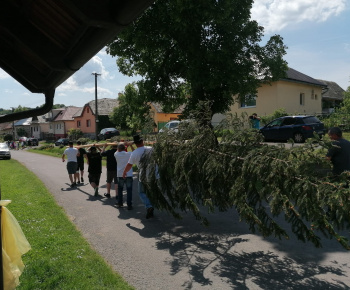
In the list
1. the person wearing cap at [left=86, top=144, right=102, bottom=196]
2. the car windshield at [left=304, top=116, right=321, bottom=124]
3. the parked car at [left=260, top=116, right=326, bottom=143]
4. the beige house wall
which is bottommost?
the person wearing cap at [left=86, top=144, right=102, bottom=196]

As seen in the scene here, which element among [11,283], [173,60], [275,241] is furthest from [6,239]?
[173,60]

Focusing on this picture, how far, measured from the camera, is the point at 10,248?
2959 mm

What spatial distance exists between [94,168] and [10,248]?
849cm

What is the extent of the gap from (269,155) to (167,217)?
4398mm

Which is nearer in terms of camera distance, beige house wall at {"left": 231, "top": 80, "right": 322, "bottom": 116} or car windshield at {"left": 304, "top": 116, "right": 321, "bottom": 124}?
car windshield at {"left": 304, "top": 116, "right": 321, "bottom": 124}

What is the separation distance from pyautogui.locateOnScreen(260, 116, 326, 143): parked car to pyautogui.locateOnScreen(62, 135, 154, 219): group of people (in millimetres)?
9441

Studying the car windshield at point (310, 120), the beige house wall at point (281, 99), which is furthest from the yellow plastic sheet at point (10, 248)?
the beige house wall at point (281, 99)

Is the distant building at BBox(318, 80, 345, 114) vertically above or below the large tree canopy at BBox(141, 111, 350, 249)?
above

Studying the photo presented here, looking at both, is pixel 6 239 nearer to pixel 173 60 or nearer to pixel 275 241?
pixel 275 241

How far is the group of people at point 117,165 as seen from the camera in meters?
7.77

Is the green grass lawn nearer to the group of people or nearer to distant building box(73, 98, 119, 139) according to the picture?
the group of people

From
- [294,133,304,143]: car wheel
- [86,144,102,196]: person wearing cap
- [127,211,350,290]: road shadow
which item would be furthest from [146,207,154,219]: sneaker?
[294,133,304,143]: car wheel

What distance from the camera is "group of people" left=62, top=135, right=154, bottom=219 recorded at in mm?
7770

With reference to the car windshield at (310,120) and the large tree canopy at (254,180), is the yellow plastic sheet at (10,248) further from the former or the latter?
the car windshield at (310,120)
